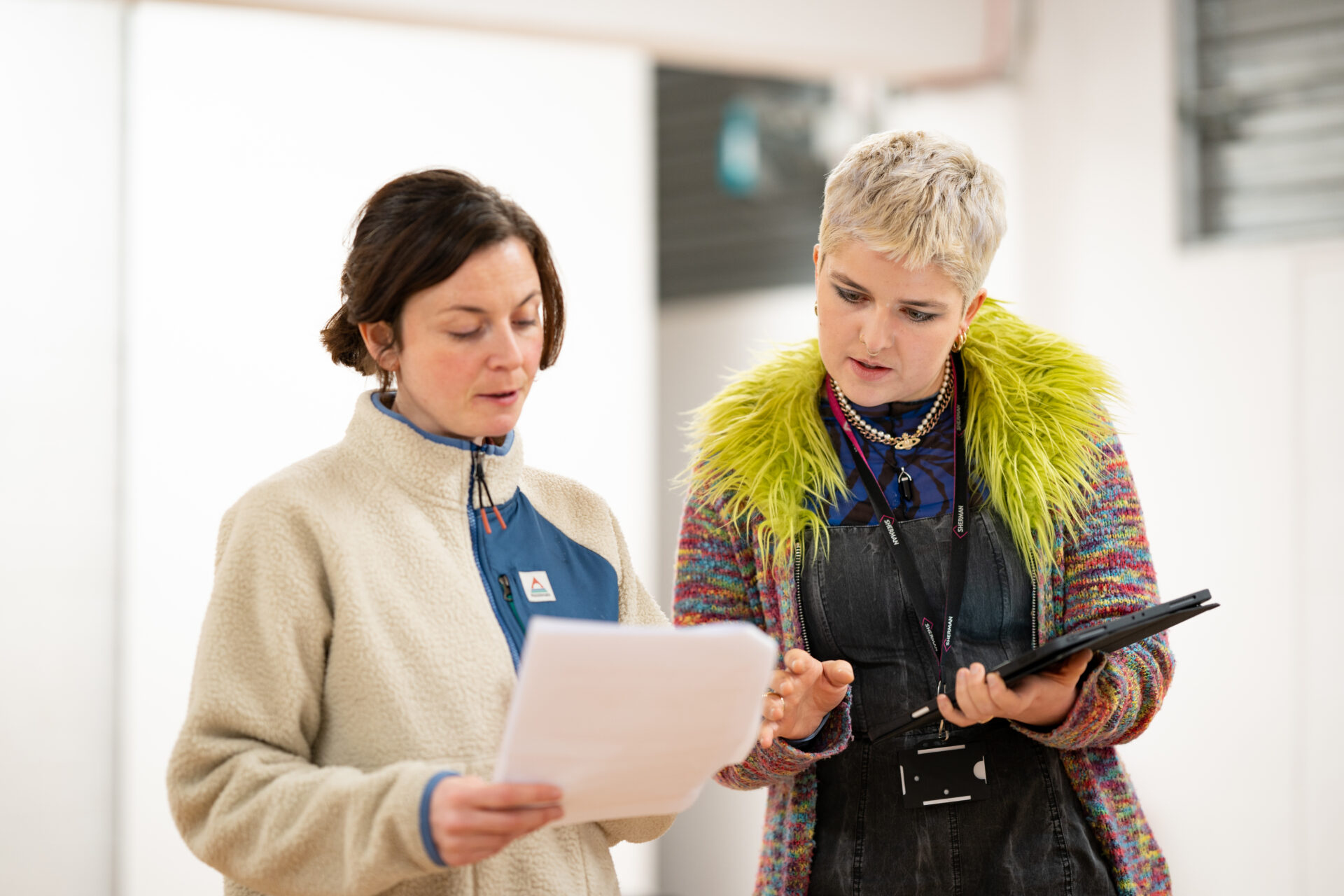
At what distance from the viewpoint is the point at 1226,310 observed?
3.23m

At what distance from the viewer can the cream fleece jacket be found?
113 centimetres

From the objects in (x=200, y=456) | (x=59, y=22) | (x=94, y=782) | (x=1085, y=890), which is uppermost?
(x=59, y=22)

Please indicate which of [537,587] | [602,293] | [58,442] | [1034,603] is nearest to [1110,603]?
[1034,603]

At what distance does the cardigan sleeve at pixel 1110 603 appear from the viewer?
1.53m

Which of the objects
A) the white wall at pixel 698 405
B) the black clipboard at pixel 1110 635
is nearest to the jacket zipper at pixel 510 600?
the black clipboard at pixel 1110 635

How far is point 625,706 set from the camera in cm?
106

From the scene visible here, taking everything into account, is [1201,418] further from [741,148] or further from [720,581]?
[720,581]

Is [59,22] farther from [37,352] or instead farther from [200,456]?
[200,456]

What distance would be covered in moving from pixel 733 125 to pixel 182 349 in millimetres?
2177

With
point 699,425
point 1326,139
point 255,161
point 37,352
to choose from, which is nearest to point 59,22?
point 255,161

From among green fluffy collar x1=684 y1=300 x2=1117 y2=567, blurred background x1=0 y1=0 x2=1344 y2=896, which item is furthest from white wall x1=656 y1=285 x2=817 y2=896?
green fluffy collar x1=684 y1=300 x2=1117 y2=567

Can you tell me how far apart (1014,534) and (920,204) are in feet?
1.51

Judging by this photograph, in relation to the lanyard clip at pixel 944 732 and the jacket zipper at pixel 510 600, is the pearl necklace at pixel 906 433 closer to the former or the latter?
the lanyard clip at pixel 944 732

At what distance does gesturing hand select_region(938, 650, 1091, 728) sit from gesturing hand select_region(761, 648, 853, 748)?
127mm
